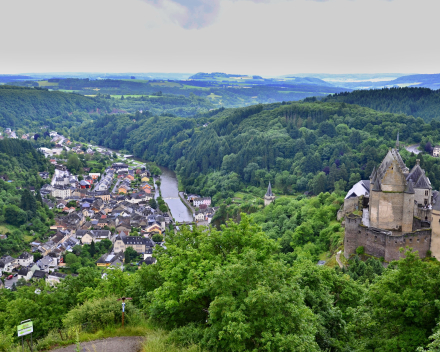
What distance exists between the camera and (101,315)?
1738cm

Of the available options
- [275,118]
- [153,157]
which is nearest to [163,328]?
[275,118]

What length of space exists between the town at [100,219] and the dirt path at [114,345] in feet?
37.6

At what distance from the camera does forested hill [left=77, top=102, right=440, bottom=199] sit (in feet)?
252

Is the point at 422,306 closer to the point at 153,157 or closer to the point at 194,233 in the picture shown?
the point at 194,233

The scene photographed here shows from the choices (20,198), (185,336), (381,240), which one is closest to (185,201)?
(20,198)

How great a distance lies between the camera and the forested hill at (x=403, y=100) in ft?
368

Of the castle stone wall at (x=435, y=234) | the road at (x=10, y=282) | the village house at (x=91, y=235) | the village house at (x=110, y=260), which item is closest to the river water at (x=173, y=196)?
the village house at (x=91, y=235)

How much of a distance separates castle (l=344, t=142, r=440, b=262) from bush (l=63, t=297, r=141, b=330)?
773 inches

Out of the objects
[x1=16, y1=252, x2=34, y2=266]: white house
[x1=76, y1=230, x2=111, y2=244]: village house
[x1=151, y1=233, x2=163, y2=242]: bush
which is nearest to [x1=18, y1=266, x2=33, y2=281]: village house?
[x1=16, y1=252, x2=34, y2=266]: white house

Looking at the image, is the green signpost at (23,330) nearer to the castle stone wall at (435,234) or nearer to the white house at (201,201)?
the castle stone wall at (435,234)

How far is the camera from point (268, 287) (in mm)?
14102

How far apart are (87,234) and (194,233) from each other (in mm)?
43533

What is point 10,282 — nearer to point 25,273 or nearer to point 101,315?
point 25,273

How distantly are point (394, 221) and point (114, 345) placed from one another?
2297 centimetres
